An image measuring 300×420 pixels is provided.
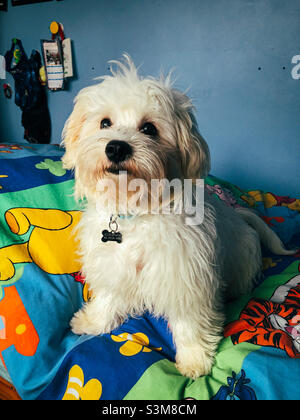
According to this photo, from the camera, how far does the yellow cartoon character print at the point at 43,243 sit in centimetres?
114

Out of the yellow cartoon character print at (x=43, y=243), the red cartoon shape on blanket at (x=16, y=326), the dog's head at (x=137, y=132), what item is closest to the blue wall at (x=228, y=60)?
the dog's head at (x=137, y=132)

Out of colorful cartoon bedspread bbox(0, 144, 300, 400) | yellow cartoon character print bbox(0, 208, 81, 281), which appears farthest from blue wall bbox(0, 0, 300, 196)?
yellow cartoon character print bbox(0, 208, 81, 281)

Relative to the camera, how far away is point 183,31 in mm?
2684

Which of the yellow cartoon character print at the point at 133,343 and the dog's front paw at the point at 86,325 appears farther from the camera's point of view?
the dog's front paw at the point at 86,325

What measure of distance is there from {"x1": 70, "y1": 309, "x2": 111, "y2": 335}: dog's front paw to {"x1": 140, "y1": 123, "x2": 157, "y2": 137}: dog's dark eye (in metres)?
0.72

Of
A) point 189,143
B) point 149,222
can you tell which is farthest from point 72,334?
point 189,143

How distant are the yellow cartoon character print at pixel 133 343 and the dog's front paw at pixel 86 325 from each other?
0.05 meters

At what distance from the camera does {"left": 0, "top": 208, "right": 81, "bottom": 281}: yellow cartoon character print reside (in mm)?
1138

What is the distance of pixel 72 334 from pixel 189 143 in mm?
823

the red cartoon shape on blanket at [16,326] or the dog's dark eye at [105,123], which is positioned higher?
the dog's dark eye at [105,123]

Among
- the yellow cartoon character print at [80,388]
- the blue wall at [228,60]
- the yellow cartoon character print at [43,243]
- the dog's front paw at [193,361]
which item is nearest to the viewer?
the yellow cartoon character print at [80,388]

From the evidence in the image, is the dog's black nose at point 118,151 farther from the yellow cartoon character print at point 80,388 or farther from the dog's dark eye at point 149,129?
the yellow cartoon character print at point 80,388

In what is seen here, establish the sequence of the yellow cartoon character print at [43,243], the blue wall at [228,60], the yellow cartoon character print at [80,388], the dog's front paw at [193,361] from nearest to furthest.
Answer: the yellow cartoon character print at [80,388]
the dog's front paw at [193,361]
the yellow cartoon character print at [43,243]
the blue wall at [228,60]
